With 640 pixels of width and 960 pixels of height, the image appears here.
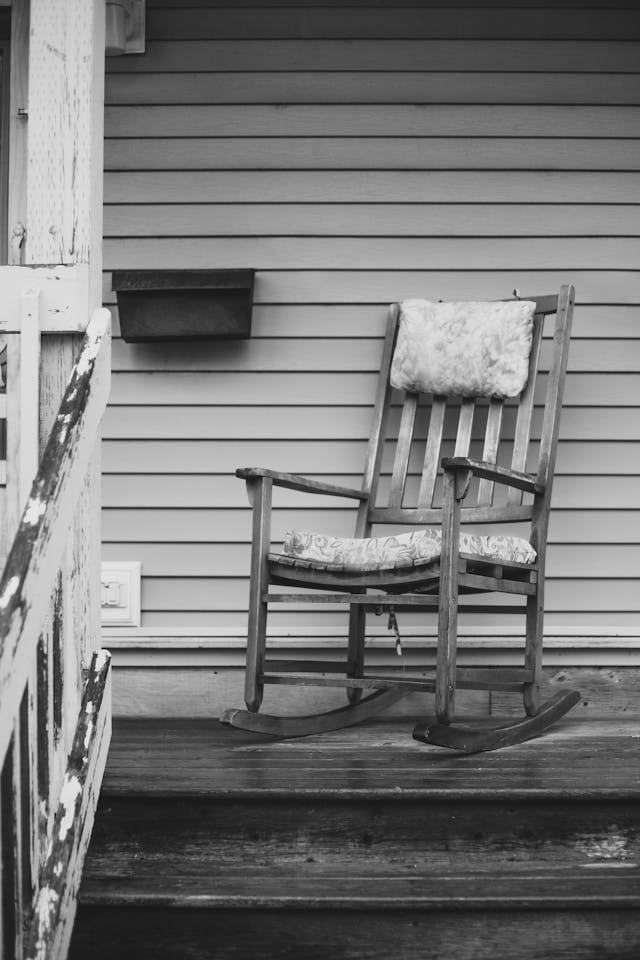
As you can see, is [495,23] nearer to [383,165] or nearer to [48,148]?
[383,165]

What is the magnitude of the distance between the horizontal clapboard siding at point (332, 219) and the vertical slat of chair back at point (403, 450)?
15 cm

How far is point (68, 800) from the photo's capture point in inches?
62.6

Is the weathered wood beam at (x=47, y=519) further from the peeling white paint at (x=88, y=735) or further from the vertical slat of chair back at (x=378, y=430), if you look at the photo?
the vertical slat of chair back at (x=378, y=430)

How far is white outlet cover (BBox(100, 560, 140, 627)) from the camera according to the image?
2.84 m

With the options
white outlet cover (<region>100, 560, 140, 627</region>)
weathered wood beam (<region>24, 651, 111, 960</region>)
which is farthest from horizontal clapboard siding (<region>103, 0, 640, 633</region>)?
weathered wood beam (<region>24, 651, 111, 960</region>)

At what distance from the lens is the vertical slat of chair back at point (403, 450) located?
2.75 m

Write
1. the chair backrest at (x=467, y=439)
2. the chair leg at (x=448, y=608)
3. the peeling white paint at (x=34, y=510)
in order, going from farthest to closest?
the chair backrest at (x=467, y=439) → the chair leg at (x=448, y=608) → the peeling white paint at (x=34, y=510)

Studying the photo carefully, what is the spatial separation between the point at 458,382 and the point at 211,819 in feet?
4.56

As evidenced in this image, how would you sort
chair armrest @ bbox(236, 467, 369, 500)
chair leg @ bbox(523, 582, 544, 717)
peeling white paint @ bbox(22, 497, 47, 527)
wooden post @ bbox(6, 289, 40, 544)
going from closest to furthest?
1. peeling white paint @ bbox(22, 497, 47, 527)
2. wooden post @ bbox(6, 289, 40, 544)
3. chair armrest @ bbox(236, 467, 369, 500)
4. chair leg @ bbox(523, 582, 544, 717)

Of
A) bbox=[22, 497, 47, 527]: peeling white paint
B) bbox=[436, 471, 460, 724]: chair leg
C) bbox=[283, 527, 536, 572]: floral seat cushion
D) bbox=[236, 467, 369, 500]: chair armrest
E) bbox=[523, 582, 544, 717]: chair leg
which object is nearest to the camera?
bbox=[22, 497, 47, 527]: peeling white paint

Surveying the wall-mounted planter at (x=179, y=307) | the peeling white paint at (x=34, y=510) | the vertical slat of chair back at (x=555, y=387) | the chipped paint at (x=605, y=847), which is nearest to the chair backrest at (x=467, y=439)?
the vertical slat of chair back at (x=555, y=387)

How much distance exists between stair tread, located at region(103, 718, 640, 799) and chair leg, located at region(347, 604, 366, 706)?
0.53 ft

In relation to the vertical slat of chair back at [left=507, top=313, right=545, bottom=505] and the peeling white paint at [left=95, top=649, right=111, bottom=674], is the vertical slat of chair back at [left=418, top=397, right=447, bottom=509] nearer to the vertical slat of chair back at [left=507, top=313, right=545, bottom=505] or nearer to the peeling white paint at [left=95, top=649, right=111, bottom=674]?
the vertical slat of chair back at [left=507, top=313, right=545, bottom=505]

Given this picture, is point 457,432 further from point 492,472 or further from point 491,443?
point 492,472
